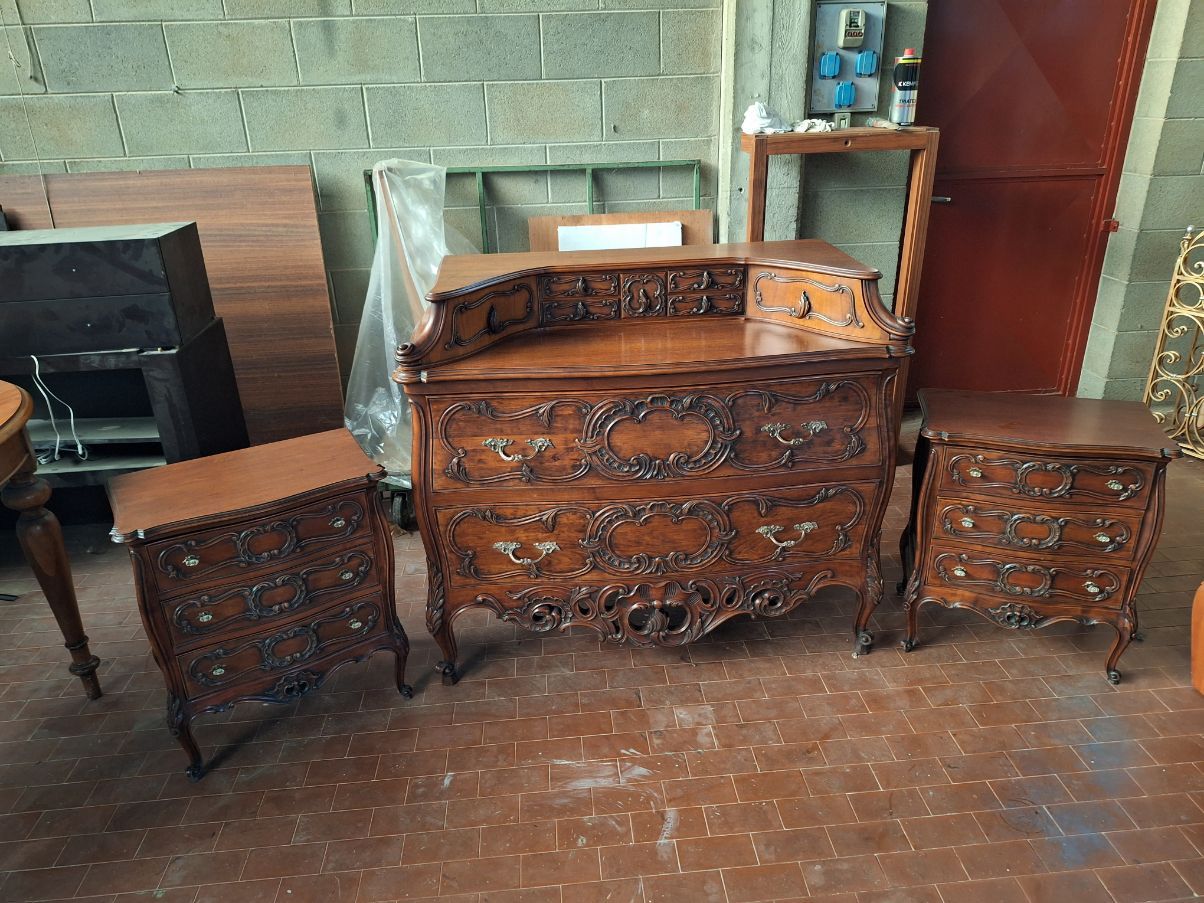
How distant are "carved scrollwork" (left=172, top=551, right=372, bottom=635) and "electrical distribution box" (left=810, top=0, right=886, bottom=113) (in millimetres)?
2376

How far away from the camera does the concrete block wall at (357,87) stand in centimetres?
298

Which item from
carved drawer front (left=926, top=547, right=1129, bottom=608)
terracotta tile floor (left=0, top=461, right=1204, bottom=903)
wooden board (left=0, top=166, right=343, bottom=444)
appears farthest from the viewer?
wooden board (left=0, top=166, right=343, bottom=444)

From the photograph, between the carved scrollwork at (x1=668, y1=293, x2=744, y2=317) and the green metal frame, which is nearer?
the carved scrollwork at (x1=668, y1=293, x2=744, y2=317)

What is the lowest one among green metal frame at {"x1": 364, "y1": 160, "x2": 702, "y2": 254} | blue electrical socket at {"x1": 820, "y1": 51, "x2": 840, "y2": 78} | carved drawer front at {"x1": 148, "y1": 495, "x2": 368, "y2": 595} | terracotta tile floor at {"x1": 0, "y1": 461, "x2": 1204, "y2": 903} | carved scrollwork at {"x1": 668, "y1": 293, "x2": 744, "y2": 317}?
terracotta tile floor at {"x1": 0, "y1": 461, "x2": 1204, "y2": 903}

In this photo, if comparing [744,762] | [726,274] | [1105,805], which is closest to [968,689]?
[1105,805]

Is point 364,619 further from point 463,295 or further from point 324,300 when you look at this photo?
point 324,300

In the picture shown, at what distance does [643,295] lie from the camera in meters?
2.26

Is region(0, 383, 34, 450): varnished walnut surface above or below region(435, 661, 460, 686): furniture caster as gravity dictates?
above

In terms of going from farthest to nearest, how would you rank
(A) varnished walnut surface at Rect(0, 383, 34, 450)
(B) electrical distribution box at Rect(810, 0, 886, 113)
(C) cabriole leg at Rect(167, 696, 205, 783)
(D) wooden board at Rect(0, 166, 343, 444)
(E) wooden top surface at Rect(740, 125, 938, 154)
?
(D) wooden board at Rect(0, 166, 343, 444), (B) electrical distribution box at Rect(810, 0, 886, 113), (E) wooden top surface at Rect(740, 125, 938, 154), (C) cabriole leg at Rect(167, 696, 205, 783), (A) varnished walnut surface at Rect(0, 383, 34, 450)

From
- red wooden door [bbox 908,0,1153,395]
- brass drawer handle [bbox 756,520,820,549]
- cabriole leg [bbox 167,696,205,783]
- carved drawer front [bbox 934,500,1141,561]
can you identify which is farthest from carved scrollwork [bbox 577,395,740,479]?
red wooden door [bbox 908,0,1153,395]

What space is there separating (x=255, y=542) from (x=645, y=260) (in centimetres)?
124

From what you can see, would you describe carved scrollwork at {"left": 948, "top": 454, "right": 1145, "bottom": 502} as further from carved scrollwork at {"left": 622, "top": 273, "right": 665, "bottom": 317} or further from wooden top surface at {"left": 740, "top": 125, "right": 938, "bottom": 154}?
wooden top surface at {"left": 740, "top": 125, "right": 938, "bottom": 154}

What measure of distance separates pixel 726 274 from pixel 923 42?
1.67m

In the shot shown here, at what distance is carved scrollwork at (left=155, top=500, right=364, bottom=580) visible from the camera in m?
1.85
